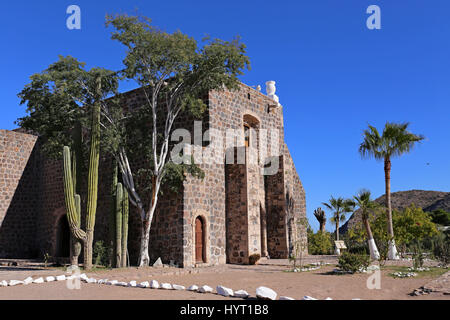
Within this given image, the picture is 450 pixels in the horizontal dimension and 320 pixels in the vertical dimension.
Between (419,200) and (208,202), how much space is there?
104ft

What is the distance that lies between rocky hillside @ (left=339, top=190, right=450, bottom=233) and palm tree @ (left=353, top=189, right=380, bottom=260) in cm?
2189

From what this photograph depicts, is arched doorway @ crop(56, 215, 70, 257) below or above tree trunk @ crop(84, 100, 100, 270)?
below

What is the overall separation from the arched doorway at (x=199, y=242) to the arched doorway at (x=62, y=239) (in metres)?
7.44

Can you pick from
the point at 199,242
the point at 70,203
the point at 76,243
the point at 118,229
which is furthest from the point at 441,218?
the point at 70,203

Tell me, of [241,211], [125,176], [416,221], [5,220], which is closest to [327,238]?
[416,221]

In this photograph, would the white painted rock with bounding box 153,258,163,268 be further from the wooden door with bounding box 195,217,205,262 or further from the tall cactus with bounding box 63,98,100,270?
the tall cactus with bounding box 63,98,100,270

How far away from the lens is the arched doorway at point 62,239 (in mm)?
18172

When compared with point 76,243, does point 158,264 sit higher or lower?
lower

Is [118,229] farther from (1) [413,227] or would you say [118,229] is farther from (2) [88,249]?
(1) [413,227]

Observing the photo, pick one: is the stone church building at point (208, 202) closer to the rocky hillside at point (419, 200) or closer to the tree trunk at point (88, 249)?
the tree trunk at point (88, 249)

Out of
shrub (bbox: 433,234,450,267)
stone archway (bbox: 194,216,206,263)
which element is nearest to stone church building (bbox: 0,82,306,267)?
stone archway (bbox: 194,216,206,263)

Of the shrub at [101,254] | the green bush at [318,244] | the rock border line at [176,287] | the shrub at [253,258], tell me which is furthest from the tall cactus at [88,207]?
the green bush at [318,244]

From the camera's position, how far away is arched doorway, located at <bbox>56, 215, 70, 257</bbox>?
715 inches

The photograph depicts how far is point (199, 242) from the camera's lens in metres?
14.1
